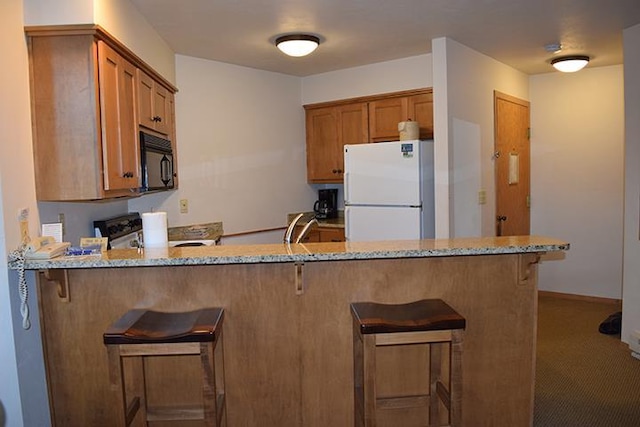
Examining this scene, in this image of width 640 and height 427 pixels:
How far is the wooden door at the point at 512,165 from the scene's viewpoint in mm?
4637

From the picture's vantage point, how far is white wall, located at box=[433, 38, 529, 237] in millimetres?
3795

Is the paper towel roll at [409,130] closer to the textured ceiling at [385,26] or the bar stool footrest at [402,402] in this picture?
the textured ceiling at [385,26]

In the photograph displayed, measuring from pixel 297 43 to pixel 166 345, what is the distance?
252 centimetres

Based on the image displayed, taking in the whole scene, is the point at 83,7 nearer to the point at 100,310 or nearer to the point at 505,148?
the point at 100,310

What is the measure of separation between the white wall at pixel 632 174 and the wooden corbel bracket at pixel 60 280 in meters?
3.73

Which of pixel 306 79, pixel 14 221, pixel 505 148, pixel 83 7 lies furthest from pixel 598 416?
pixel 306 79

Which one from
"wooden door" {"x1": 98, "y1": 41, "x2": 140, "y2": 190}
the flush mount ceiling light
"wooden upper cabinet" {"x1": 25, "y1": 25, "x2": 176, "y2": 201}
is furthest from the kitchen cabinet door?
"wooden upper cabinet" {"x1": 25, "y1": 25, "x2": 176, "y2": 201}

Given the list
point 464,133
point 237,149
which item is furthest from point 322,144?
point 464,133

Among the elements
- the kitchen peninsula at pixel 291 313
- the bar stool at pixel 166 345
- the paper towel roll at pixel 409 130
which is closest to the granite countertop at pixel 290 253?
the kitchen peninsula at pixel 291 313

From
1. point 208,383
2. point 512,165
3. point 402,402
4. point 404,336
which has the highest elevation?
point 512,165

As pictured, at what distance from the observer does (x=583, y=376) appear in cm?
330

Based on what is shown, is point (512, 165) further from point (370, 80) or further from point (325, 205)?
point (325, 205)

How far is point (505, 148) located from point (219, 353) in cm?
367

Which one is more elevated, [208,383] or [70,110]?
[70,110]
